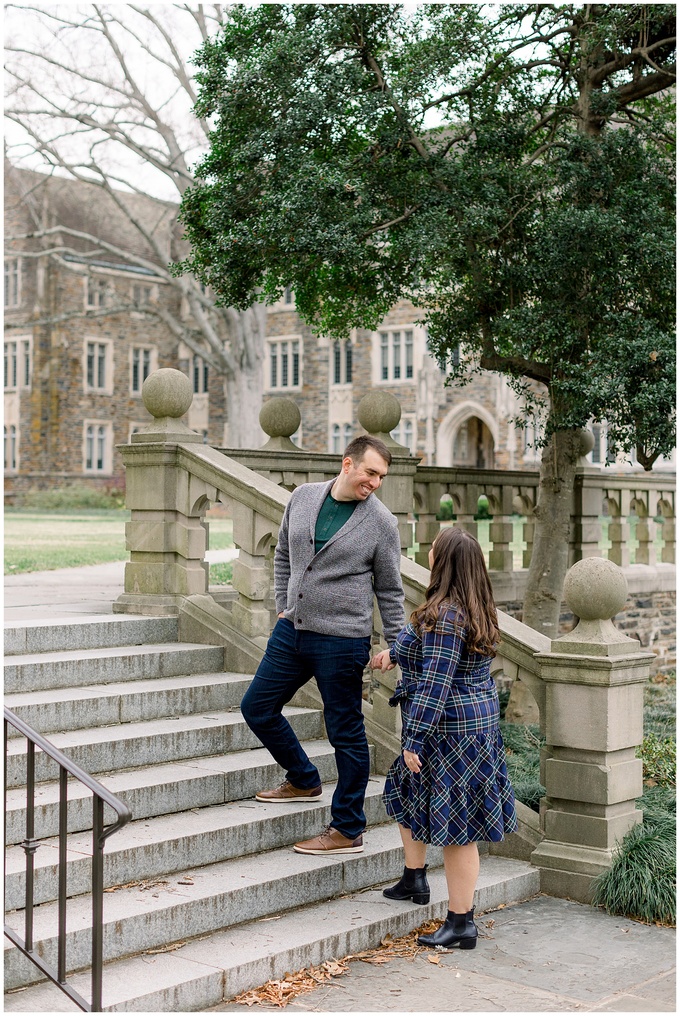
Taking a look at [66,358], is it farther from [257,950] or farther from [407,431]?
[257,950]

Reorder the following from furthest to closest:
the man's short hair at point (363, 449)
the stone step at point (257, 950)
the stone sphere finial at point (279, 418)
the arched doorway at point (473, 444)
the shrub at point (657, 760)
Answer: the arched doorway at point (473, 444) → the stone sphere finial at point (279, 418) → the shrub at point (657, 760) → the man's short hair at point (363, 449) → the stone step at point (257, 950)

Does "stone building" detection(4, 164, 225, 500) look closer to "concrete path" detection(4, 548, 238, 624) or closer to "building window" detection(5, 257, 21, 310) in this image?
"building window" detection(5, 257, 21, 310)

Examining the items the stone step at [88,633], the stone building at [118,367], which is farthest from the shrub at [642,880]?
the stone building at [118,367]

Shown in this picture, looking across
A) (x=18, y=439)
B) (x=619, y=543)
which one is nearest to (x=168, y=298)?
(x=18, y=439)

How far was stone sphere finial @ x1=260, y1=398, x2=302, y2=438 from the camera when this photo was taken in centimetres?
962

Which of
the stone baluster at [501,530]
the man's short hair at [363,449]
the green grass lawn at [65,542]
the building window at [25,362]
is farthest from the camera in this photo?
the building window at [25,362]

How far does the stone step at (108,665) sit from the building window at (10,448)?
42.3 meters

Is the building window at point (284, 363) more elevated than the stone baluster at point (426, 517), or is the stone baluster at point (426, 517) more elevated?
the building window at point (284, 363)

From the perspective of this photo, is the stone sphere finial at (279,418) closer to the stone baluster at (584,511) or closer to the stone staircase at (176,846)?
the stone staircase at (176,846)

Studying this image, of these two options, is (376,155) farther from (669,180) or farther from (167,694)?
(167,694)

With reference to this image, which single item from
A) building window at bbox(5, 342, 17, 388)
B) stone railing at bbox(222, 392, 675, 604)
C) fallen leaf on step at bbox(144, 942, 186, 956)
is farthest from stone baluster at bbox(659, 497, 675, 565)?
building window at bbox(5, 342, 17, 388)

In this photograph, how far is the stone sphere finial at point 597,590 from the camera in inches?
255

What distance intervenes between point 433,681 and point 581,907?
198 cm

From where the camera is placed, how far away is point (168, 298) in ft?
169
